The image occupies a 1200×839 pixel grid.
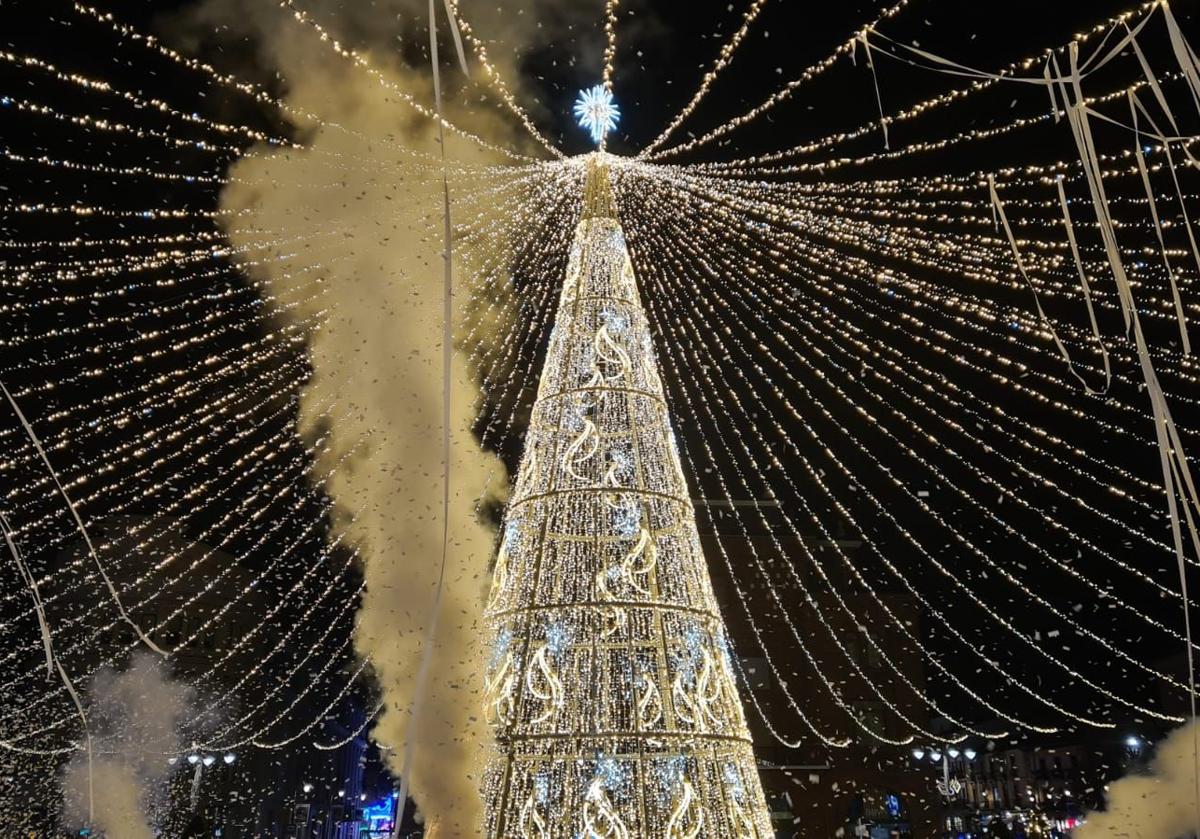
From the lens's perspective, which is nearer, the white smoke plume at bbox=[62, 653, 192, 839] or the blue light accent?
the blue light accent

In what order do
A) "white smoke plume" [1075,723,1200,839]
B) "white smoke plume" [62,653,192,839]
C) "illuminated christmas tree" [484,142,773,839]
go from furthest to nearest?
1. "white smoke plume" [62,653,192,839]
2. "white smoke plume" [1075,723,1200,839]
3. "illuminated christmas tree" [484,142,773,839]

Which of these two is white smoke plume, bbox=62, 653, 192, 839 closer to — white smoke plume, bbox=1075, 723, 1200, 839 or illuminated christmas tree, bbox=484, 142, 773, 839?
illuminated christmas tree, bbox=484, 142, 773, 839

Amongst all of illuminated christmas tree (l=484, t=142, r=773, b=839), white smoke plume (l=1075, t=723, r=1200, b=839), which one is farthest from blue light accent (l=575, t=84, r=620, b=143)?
white smoke plume (l=1075, t=723, r=1200, b=839)

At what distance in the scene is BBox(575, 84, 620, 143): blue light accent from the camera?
29.7 ft

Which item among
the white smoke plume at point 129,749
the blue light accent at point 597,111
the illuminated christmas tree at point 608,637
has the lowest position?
the white smoke plume at point 129,749

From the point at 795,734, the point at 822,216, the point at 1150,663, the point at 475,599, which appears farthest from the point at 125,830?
the point at 1150,663

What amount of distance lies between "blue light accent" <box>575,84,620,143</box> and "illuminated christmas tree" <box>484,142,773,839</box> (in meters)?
1.84

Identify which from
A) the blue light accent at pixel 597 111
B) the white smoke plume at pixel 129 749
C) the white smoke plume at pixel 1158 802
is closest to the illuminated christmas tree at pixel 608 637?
the blue light accent at pixel 597 111

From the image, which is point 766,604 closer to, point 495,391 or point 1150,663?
point 1150,663

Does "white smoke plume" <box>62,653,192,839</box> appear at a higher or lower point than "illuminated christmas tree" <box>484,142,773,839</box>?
lower

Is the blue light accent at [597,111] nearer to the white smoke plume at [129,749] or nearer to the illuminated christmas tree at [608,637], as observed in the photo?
the illuminated christmas tree at [608,637]

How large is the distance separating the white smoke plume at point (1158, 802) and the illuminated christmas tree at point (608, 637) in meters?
20.7

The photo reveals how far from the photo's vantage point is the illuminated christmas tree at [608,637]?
7793 millimetres

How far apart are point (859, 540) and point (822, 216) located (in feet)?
98.5
